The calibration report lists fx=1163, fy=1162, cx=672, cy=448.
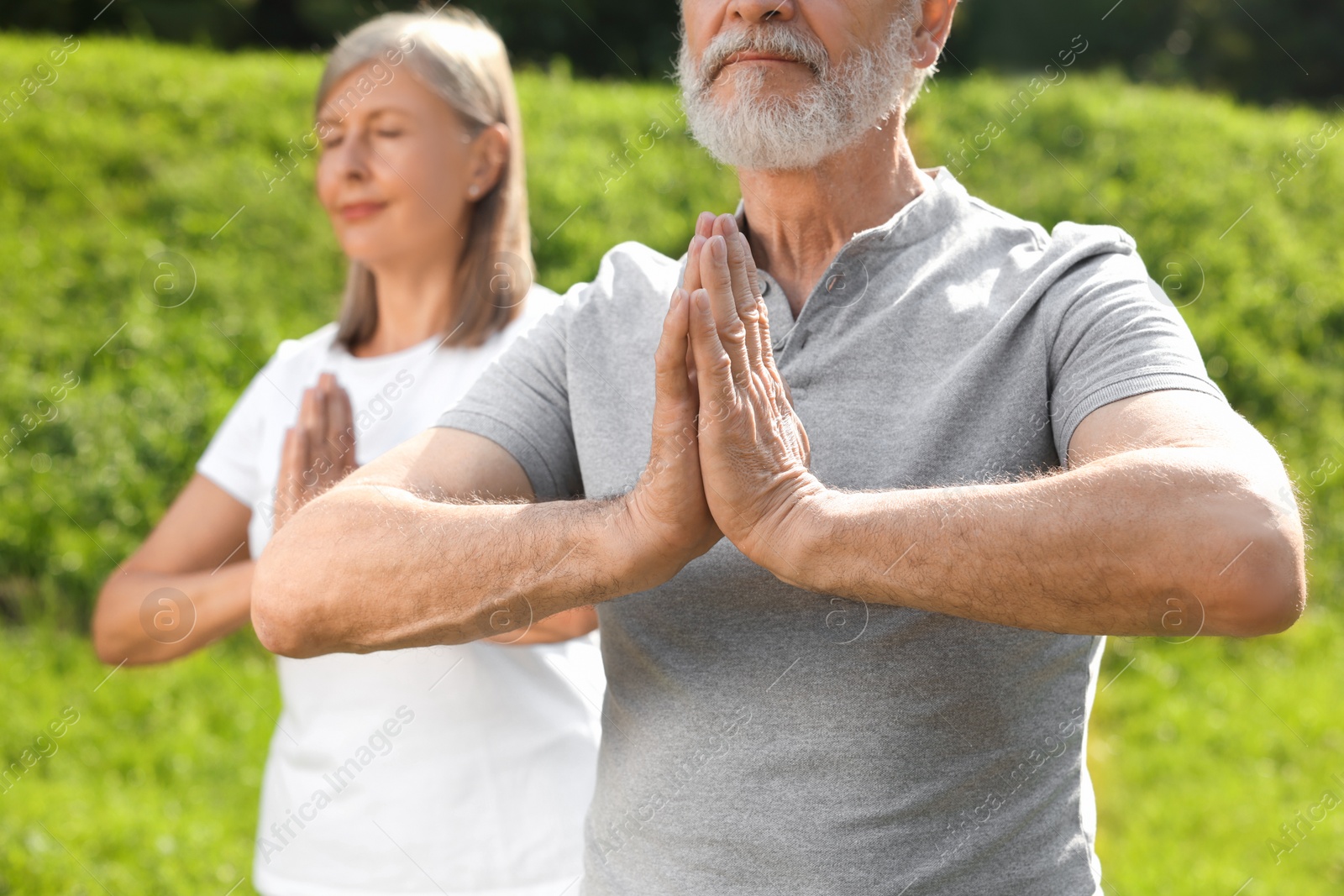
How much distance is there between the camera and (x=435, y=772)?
2303mm

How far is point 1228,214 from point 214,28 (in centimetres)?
1050

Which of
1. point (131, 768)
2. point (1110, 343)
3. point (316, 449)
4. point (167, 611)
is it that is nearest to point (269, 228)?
point (131, 768)

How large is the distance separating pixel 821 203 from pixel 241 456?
4.91 ft

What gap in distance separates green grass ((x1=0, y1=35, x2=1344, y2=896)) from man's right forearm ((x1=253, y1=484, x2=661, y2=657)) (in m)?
3.25

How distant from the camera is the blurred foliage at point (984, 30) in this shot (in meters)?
12.5

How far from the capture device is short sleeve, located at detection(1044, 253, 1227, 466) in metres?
1.49

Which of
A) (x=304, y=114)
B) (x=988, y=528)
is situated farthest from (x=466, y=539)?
(x=304, y=114)

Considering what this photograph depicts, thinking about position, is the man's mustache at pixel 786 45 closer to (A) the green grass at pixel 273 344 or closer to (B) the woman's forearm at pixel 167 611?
(B) the woman's forearm at pixel 167 611

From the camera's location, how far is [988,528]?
1.37 metres

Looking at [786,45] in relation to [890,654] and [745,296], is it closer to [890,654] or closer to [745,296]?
[745,296]

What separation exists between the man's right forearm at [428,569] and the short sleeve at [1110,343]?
0.59 metres

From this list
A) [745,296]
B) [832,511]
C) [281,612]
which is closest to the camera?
[832,511]

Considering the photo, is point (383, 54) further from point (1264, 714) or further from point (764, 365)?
point (1264, 714)

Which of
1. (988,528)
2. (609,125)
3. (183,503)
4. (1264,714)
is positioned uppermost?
(988,528)
